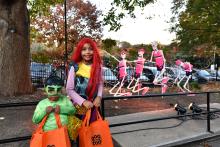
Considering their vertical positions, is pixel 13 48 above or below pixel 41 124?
above

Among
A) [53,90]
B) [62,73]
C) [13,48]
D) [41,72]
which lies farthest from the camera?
[62,73]

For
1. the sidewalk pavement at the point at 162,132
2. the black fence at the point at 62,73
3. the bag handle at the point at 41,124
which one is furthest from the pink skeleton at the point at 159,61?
the bag handle at the point at 41,124

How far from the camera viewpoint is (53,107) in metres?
3.78

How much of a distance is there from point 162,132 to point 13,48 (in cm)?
549

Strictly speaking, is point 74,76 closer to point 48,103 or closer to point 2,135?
point 48,103

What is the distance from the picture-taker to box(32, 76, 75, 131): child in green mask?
12.3ft

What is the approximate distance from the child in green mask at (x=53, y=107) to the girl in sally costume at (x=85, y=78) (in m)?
0.25

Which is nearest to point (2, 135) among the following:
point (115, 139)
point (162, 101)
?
point (115, 139)

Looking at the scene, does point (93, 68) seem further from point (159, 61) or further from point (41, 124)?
point (159, 61)

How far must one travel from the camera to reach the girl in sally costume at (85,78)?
163 inches

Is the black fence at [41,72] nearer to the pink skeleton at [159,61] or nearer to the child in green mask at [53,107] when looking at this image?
the pink skeleton at [159,61]

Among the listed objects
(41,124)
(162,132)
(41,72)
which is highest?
(41,72)

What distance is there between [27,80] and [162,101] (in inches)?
180

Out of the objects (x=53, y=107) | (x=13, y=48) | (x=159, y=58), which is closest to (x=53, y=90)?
(x=53, y=107)
